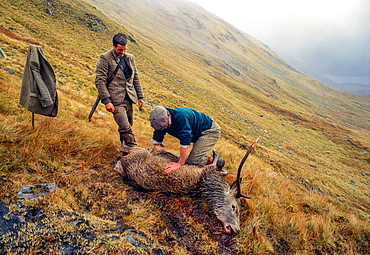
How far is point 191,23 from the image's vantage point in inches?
5266

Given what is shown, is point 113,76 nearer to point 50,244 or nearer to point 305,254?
point 50,244

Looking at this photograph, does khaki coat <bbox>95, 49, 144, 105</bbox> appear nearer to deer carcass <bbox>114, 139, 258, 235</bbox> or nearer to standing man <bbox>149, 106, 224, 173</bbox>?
standing man <bbox>149, 106, 224, 173</bbox>

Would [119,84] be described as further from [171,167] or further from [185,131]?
[171,167]

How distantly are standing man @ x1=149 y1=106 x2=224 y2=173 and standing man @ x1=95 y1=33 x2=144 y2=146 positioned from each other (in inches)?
40.0

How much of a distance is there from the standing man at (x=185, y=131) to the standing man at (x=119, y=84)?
3.33 feet

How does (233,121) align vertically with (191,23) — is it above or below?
below

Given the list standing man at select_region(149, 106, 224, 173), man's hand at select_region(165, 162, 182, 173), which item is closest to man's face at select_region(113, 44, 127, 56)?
standing man at select_region(149, 106, 224, 173)

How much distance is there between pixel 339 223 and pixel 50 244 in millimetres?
5156

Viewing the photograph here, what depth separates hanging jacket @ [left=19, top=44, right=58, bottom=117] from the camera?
3.36 metres

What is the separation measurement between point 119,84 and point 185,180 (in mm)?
2736

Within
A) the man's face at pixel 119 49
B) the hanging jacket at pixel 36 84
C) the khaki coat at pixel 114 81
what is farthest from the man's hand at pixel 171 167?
the man's face at pixel 119 49

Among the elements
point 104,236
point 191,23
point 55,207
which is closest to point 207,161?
point 104,236

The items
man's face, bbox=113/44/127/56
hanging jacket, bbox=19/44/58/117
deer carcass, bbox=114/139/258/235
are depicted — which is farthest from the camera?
man's face, bbox=113/44/127/56

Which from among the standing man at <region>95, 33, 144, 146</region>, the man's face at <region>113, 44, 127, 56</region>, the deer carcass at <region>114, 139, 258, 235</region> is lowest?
the deer carcass at <region>114, 139, 258, 235</region>
